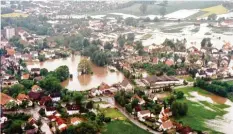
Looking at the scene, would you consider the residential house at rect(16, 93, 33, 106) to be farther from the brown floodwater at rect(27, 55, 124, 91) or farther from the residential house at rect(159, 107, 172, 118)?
the residential house at rect(159, 107, 172, 118)

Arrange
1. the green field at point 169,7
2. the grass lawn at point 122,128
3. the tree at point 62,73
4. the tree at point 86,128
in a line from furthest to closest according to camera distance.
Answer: the green field at point 169,7, the tree at point 62,73, the grass lawn at point 122,128, the tree at point 86,128

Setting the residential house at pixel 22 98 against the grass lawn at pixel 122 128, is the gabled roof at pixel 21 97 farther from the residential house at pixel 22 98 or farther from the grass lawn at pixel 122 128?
the grass lawn at pixel 122 128

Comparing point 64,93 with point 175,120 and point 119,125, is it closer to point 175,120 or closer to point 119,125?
point 119,125

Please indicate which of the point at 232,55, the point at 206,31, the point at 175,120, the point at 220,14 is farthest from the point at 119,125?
the point at 220,14

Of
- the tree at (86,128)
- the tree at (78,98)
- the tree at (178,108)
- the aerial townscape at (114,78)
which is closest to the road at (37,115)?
the aerial townscape at (114,78)

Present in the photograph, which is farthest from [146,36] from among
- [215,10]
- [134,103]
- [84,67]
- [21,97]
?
[21,97]

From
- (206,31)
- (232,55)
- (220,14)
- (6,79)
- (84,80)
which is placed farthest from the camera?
(220,14)
